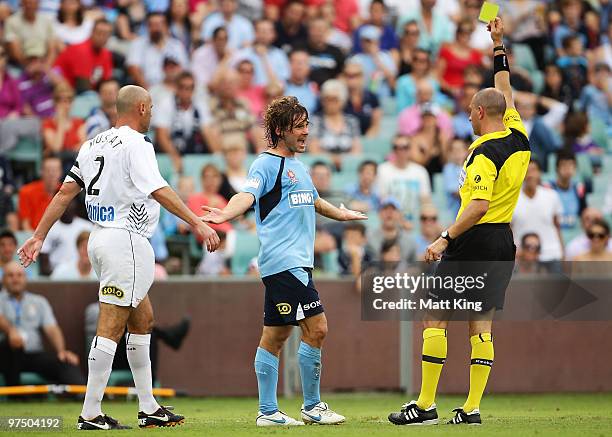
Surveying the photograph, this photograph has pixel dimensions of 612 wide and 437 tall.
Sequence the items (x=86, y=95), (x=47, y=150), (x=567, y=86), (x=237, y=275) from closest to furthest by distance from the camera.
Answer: (x=237, y=275)
(x=47, y=150)
(x=86, y=95)
(x=567, y=86)

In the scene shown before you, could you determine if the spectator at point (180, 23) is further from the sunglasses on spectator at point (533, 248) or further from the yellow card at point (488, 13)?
the yellow card at point (488, 13)

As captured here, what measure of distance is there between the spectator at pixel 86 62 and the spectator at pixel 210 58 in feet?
4.50

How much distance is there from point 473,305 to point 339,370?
5266 millimetres

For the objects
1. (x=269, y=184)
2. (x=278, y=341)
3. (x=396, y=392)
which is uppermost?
(x=269, y=184)

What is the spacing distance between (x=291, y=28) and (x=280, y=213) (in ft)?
34.9

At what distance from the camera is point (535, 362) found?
45.9ft

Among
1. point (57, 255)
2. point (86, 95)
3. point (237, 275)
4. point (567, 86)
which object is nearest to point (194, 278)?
point (237, 275)

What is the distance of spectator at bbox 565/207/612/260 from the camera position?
15471mm

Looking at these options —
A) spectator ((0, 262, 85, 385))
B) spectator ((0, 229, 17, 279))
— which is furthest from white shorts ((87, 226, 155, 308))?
spectator ((0, 229, 17, 279))

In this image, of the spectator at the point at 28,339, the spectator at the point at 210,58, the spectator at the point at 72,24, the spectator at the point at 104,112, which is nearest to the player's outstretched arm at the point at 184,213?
the spectator at the point at 28,339

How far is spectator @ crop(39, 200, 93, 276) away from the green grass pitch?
2418mm

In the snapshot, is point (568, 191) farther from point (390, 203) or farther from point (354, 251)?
point (354, 251)

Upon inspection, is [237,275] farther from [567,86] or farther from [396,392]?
[567,86]

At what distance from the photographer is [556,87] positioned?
19141mm
